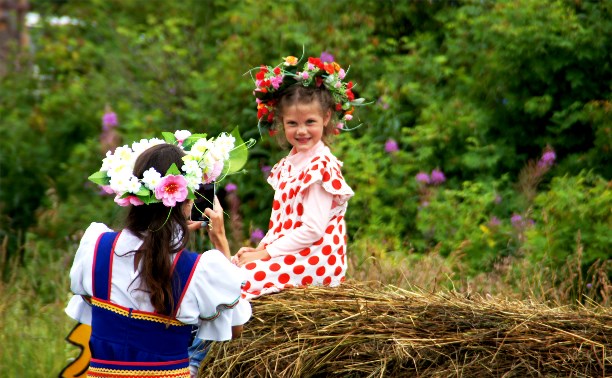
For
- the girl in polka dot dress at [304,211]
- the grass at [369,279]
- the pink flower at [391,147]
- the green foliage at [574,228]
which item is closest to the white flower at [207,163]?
the girl in polka dot dress at [304,211]

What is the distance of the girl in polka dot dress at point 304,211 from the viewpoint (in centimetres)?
404

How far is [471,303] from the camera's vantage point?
352 cm

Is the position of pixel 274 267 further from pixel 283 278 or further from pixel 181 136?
→ pixel 181 136

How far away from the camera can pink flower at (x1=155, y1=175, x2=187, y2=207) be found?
3053mm

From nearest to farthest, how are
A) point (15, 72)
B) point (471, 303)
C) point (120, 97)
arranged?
point (471, 303) → point (120, 97) → point (15, 72)

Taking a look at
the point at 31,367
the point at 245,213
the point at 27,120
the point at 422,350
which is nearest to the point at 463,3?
the point at 245,213

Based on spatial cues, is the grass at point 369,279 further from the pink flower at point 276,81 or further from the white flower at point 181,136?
the white flower at point 181,136

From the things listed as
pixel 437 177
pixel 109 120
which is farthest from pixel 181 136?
pixel 109 120

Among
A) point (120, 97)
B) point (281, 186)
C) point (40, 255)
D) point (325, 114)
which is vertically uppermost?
point (325, 114)

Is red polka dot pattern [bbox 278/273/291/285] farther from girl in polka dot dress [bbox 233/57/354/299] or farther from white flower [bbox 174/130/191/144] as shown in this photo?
white flower [bbox 174/130/191/144]

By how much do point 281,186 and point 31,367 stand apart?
1711 millimetres

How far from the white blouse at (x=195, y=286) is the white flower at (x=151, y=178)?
19 cm

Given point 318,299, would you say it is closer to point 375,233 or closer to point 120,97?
point 375,233

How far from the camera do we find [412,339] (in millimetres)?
3318
